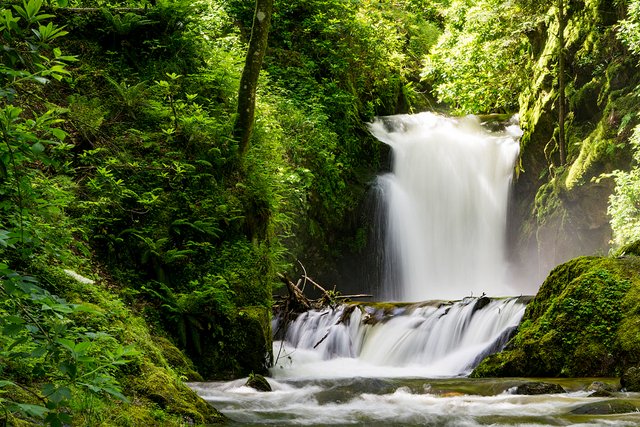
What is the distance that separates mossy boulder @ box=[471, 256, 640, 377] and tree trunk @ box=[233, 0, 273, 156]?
521 cm

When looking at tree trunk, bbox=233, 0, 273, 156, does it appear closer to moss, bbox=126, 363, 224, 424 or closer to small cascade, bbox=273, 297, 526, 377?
small cascade, bbox=273, 297, 526, 377

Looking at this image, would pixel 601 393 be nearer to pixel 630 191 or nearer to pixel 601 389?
pixel 601 389

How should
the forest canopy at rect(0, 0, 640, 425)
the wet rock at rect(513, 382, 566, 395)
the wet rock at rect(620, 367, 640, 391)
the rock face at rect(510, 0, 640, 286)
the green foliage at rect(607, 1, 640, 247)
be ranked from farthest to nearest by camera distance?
the rock face at rect(510, 0, 640, 286), the green foliage at rect(607, 1, 640, 247), the wet rock at rect(513, 382, 566, 395), the wet rock at rect(620, 367, 640, 391), the forest canopy at rect(0, 0, 640, 425)

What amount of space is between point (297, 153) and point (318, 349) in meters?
5.51

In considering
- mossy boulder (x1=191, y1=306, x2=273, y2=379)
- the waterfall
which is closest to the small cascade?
mossy boulder (x1=191, y1=306, x2=273, y2=379)

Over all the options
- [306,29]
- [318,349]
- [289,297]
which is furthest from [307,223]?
[306,29]

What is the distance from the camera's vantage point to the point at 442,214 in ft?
63.1

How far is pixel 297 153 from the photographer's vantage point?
50.2ft

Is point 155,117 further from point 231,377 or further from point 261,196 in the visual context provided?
point 231,377

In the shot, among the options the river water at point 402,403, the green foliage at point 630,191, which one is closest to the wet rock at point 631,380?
the river water at point 402,403

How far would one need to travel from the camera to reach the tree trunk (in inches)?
367

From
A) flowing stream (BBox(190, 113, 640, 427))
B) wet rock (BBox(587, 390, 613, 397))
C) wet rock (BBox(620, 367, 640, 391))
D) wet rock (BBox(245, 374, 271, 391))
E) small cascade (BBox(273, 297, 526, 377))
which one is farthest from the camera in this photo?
small cascade (BBox(273, 297, 526, 377))

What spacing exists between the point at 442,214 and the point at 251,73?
442 inches

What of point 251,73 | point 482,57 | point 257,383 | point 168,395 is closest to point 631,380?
point 257,383
